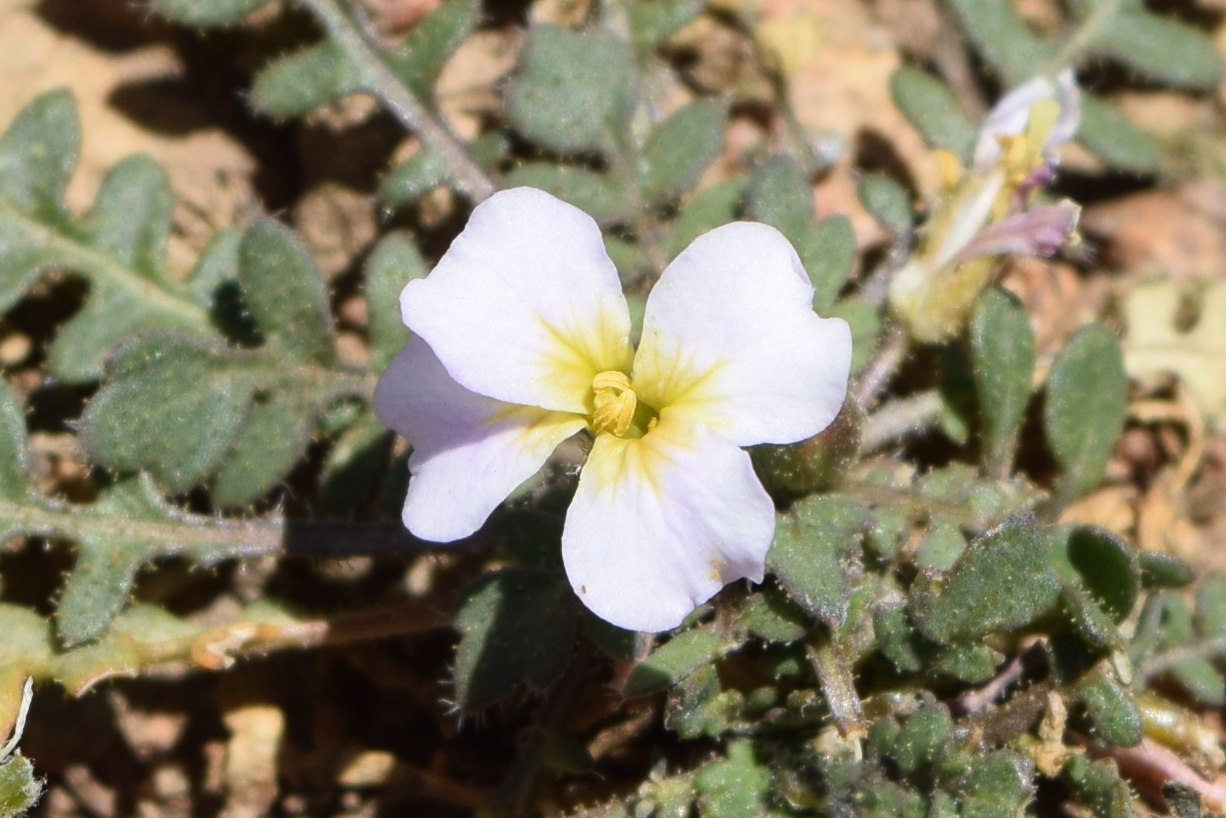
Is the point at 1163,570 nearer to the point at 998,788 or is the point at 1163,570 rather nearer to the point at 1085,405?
the point at 1085,405

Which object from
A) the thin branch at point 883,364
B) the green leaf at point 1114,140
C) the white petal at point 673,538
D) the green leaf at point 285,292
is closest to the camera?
the white petal at point 673,538

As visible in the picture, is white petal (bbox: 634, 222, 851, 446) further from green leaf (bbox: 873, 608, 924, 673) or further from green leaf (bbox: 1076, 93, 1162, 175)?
green leaf (bbox: 1076, 93, 1162, 175)

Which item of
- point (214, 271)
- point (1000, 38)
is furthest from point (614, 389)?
point (1000, 38)

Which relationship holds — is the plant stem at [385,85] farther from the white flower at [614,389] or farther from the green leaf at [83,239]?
the white flower at [614,389]

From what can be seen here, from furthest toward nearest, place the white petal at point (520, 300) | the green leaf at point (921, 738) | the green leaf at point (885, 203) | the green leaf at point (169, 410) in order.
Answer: the green leaf at point (885, 203), the green leaf at point (169, 410), the green leaf at point (921, 738), the white petal at point (520, 300)

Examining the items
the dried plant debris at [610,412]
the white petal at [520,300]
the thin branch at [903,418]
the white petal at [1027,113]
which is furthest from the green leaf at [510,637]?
the white petal at [1027,113]

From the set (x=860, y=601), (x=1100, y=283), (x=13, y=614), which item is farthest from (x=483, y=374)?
(x=1100, y=283)

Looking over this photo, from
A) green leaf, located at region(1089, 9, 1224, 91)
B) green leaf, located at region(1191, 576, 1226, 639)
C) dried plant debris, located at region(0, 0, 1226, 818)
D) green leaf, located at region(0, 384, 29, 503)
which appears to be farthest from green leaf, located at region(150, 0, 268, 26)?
green leaf, located at region(1191, 576, 1226, 639)
